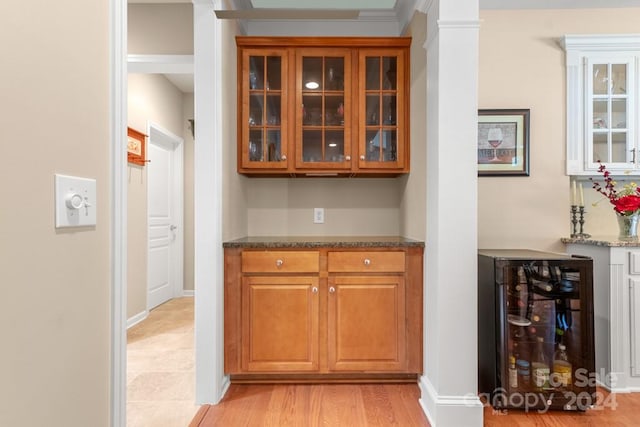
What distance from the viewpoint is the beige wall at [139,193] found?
11.4 ft

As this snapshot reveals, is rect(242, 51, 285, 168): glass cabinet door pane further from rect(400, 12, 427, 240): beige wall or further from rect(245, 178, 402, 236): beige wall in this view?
rect(400, 12, 427, 240): beige wall

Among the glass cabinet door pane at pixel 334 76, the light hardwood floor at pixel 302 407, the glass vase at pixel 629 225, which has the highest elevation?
Answer: the glass cabinet door pane at pixel 334 76

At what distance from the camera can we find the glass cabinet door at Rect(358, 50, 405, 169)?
244 cm

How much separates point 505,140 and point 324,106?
56.4 inches

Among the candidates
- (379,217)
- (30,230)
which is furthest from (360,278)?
(30,230)

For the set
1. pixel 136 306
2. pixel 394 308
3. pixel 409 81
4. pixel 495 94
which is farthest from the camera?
pixel 136 306

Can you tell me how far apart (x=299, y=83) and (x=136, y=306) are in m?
2.79

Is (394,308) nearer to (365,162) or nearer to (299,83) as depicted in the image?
(365,162)

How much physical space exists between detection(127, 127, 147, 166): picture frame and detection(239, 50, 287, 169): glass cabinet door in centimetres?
164

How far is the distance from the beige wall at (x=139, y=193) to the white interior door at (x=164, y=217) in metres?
0.15

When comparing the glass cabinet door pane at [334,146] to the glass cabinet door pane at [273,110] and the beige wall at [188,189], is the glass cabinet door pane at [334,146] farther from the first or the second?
the beige wall at [188,189]

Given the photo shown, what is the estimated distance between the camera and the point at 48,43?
732mm

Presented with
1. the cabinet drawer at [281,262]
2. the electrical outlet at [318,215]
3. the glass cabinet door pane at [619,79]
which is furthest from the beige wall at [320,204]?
the glass cabinet door pane at [619,79]

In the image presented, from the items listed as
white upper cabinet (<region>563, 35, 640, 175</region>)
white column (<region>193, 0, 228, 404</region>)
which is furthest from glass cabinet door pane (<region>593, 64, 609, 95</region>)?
white column (<region>193, 0, 228, 404</region>)
